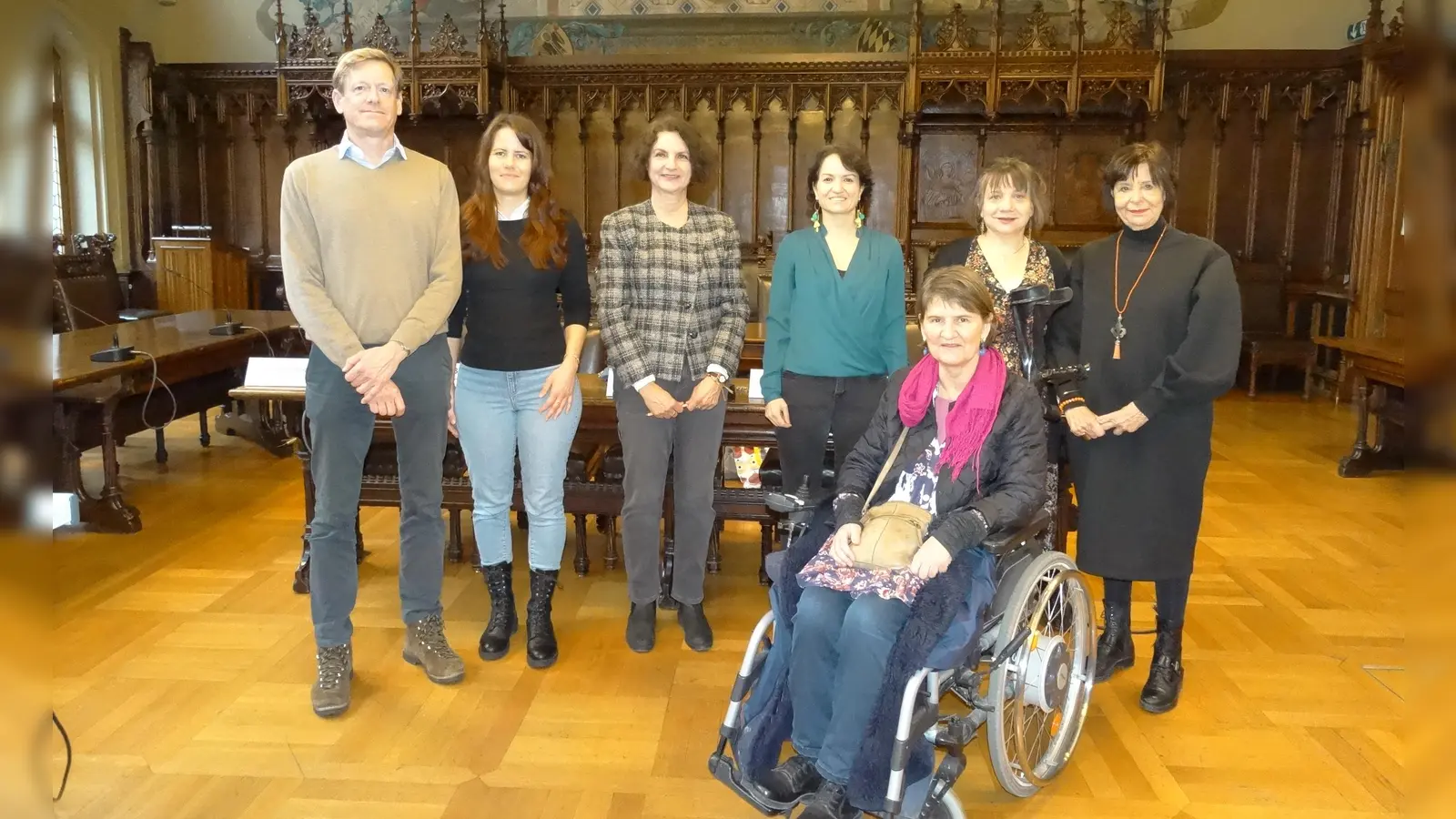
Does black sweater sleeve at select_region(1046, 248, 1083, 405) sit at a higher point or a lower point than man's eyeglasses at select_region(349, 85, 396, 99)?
lower

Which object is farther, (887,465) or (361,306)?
A: (361,306)

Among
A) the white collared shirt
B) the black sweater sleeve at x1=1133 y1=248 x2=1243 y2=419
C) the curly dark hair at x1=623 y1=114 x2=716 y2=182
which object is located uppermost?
the curly dark hair at x1=623 y1=114 x2=716 y2=182

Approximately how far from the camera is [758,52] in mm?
8898

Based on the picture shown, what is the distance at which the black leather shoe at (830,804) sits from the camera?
211 centimetres

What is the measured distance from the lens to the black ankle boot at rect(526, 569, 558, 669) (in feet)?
10.6

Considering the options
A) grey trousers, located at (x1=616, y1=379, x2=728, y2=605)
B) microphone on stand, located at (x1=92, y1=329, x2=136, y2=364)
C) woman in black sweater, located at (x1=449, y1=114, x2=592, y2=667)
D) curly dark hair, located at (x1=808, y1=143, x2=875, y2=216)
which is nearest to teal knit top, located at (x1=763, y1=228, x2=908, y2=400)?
curly dark hair, located at (x1=808, y1=143, x2=875, y2=216)

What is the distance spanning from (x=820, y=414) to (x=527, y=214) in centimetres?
106

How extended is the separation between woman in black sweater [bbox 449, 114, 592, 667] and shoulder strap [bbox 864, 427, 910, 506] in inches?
41.6

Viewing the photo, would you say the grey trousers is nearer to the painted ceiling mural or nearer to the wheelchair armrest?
the wheelchair armrest

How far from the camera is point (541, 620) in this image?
10.7 ft

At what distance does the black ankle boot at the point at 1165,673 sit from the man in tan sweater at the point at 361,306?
2184 millimetres

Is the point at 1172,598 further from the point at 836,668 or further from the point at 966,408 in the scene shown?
the point at 836,668

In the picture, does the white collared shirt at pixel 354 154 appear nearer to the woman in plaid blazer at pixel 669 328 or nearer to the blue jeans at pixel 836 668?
the woman in plaid blazer at pixel 669 328

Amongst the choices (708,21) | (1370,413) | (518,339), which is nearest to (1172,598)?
(518,339)
